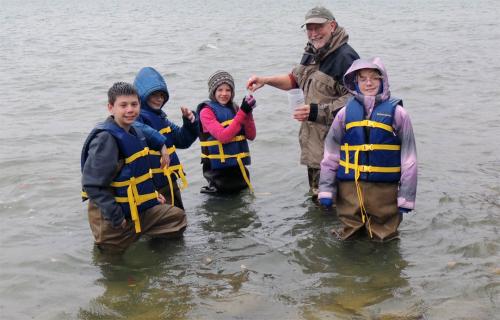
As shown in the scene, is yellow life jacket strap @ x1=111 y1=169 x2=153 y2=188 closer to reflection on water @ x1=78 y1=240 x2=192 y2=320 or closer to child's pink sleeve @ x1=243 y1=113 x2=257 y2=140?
reflection on water @ x1=78 y1=240 x2=192 y2=320

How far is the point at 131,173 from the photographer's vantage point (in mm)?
6340

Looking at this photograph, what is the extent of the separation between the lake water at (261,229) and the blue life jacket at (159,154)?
A: 737 mm

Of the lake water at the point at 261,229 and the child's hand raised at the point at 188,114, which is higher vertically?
the child's hand raised at the point at 188,114

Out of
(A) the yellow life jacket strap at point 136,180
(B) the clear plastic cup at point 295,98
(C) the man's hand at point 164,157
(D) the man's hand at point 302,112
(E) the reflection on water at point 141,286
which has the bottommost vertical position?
(E) the reflection on water at point 141,286

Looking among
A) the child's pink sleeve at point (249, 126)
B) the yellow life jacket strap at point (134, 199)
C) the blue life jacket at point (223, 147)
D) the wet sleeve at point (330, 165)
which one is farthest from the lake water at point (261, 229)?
the child's pink sleeve at point (249, 126)

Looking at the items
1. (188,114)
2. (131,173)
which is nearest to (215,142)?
(188,114)

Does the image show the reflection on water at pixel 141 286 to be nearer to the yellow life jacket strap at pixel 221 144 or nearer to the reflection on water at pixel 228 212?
the reflection on water at pixel 228 212

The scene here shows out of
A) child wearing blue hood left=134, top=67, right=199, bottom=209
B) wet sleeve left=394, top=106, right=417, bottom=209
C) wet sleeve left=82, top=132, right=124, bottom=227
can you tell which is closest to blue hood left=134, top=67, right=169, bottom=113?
child wearing blue hood left=134, top=67, right=199, bottom=209

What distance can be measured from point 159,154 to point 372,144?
2336 millimetres

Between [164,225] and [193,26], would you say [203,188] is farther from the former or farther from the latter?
[193,26]

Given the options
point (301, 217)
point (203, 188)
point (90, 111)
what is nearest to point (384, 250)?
point (301, 217)

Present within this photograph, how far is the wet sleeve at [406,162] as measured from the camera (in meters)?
6.01

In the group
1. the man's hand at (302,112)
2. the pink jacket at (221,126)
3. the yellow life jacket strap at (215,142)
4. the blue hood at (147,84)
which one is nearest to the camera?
the man's hand at (302,112)

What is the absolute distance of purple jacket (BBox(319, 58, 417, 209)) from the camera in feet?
19.8
